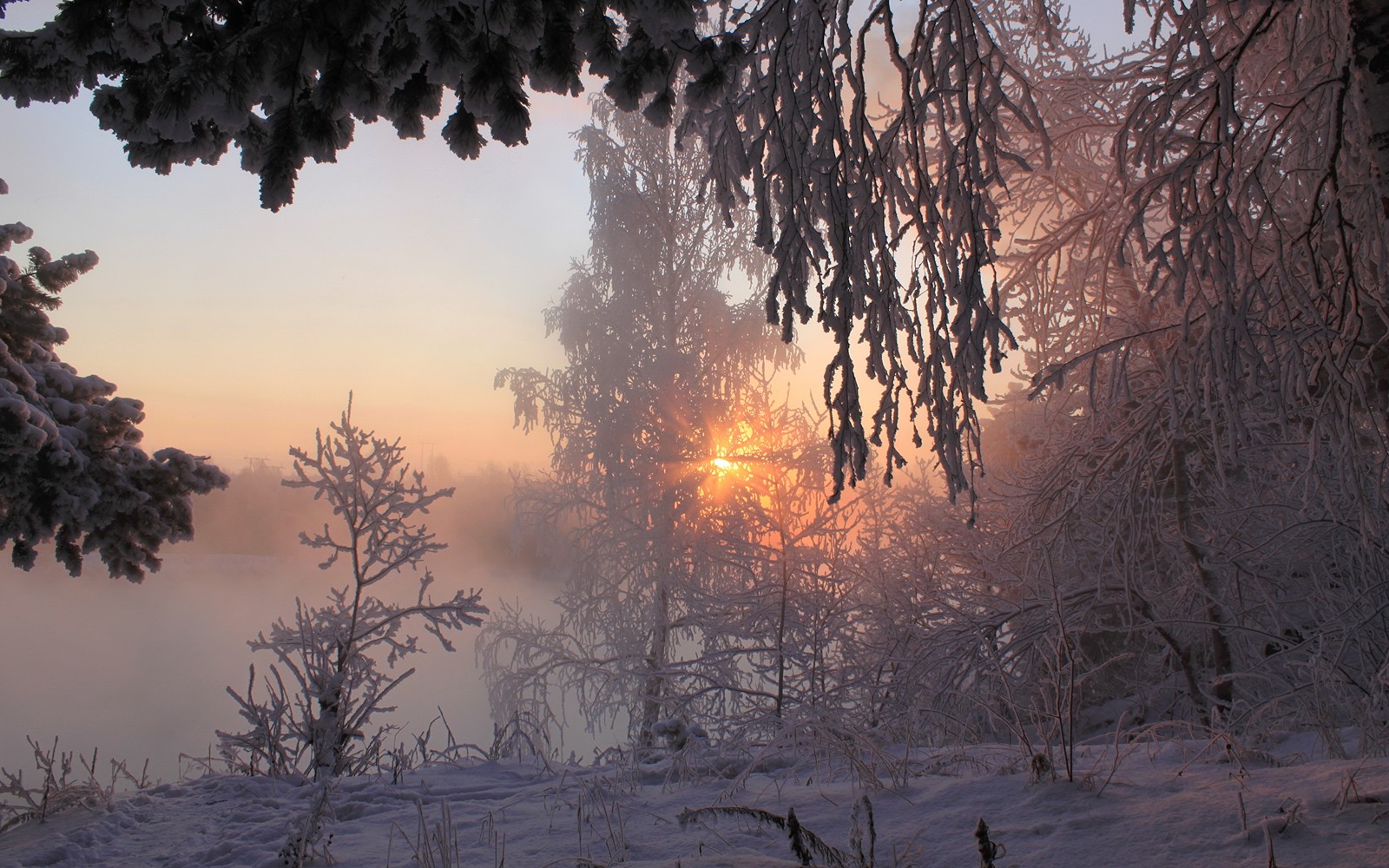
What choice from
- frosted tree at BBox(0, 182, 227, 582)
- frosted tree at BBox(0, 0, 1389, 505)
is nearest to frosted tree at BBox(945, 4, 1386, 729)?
frosted tree at BBox(0, 0, 1389, 505)

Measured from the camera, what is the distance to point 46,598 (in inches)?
1924

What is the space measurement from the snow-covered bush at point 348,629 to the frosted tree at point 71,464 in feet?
2.84

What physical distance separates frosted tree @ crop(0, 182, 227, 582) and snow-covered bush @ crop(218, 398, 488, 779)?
34.1 inches

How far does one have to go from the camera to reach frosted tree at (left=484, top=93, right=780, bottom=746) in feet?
32.7

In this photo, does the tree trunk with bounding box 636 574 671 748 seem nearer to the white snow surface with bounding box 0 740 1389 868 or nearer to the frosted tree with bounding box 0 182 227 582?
the white snow surface with bounding box 0 740 1389 868

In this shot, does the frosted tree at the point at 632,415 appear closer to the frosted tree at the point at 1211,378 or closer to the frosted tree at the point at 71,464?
the frosted tree at the point at 1211,378

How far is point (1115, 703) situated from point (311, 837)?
342 inches

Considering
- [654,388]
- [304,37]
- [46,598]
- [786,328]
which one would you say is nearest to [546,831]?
[786,328]

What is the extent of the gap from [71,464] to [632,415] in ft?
20.9

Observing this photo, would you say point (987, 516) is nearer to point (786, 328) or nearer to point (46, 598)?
point (786, 328)

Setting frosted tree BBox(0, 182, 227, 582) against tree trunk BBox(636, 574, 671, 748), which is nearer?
frosted tree BBox(0, 182, 227, 582)

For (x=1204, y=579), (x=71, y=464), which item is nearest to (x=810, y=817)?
(x=71, y=464)

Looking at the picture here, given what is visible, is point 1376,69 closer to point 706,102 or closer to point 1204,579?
point 706,102

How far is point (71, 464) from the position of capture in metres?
4.84
